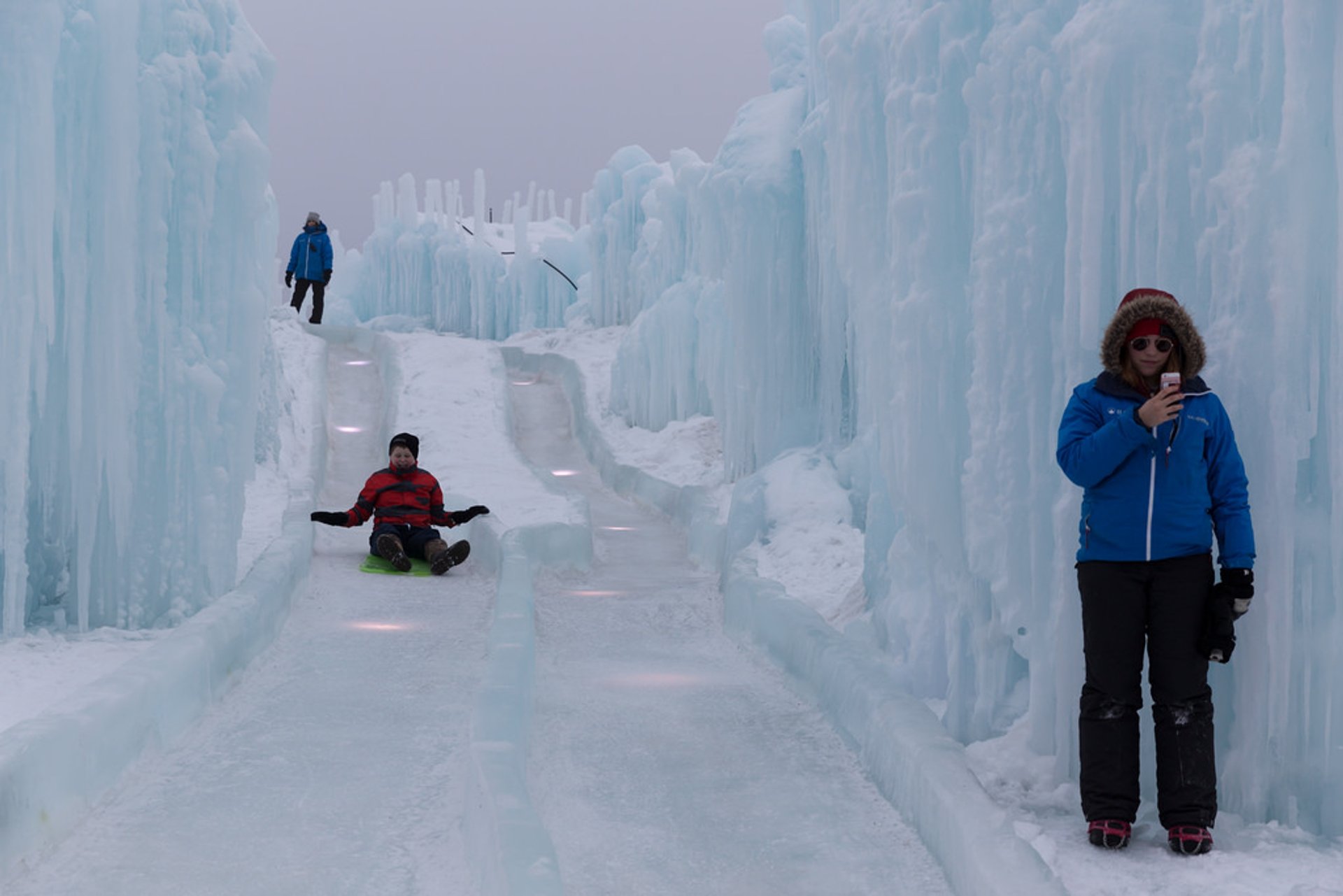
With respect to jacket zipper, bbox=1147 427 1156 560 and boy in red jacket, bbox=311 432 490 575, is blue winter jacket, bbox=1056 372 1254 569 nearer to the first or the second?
jacket zipper, bbox=1147 427 1156 560

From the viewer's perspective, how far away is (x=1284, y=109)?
128 inches

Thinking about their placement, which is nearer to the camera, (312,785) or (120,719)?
(120,719)

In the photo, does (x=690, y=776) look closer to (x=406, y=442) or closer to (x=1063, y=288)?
(x=1063, y=288)

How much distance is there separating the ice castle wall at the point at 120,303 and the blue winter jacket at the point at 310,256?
544 inches

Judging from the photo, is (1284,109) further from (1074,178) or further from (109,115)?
(109,115)

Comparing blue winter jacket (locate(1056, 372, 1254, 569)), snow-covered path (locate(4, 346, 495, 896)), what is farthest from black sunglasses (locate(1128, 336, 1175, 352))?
snow-covered path (locate(4, 346, 495, 896))

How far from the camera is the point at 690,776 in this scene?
4609 millimetres

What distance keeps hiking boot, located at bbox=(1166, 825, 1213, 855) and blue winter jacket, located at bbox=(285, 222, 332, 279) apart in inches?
729

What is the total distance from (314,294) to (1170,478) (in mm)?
18657

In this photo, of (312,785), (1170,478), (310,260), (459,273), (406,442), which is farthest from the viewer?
(459,273)

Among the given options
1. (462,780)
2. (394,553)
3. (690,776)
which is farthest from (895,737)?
(394,553)

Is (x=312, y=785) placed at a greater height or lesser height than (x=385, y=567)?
lesser

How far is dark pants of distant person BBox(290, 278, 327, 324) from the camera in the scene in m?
20.3

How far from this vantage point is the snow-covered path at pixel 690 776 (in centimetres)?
368
